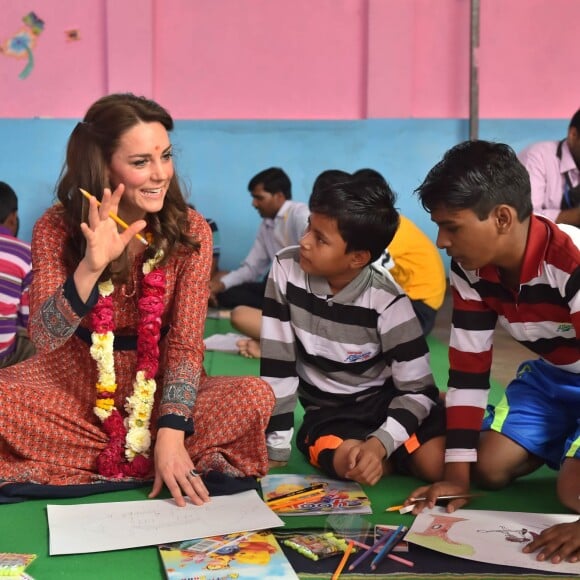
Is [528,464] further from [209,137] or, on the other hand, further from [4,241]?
[209,137]

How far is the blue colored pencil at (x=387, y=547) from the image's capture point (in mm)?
1705

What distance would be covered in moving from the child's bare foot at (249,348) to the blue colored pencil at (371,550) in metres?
2.00

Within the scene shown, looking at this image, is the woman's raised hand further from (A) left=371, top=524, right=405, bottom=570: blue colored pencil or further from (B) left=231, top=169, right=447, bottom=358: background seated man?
(B) left=231, top=169, right=447, bottom=358: background seated man

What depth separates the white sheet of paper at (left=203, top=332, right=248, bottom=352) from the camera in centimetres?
396

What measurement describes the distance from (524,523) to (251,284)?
338 cm

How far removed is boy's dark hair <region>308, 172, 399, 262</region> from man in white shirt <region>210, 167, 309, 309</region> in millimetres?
2492

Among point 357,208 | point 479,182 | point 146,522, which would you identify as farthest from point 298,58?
point 146,522

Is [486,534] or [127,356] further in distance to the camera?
[127,356]

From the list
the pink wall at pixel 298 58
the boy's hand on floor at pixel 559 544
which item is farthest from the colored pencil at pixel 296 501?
the pink wall at pixel 298 58

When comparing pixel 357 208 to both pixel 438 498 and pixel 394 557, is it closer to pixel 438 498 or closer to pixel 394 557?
pixel 438 498

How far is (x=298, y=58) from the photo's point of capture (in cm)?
582

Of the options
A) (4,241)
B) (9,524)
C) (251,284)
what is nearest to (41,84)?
(251,284)

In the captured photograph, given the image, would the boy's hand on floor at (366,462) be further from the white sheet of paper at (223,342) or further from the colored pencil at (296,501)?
the white sheet of paper at (223,342)

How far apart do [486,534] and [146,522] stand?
0.75m
